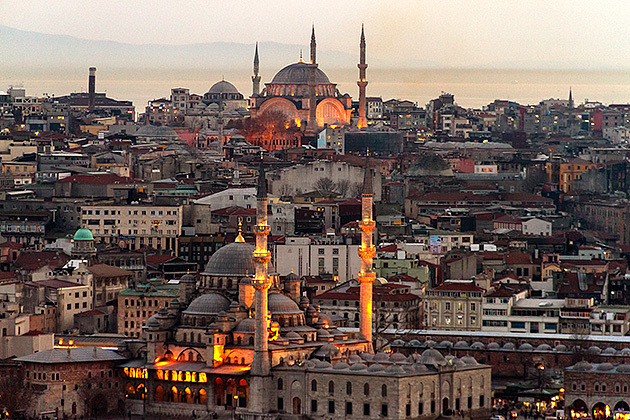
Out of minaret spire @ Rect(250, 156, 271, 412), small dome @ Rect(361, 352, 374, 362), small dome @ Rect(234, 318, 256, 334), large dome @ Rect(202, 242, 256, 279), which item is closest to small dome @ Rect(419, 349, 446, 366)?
small dome @ Rect(361, 352, 374, 362)

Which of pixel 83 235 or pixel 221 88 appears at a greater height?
pixel 221 88

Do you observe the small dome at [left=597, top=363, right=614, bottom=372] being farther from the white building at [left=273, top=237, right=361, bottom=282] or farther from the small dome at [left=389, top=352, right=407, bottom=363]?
the white building at [left=273, top=237, right=361, bottom=282]

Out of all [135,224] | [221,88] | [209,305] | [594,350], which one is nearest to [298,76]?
[221,88]

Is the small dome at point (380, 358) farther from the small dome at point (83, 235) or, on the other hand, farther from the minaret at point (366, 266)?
the small dome at point (83, 235)

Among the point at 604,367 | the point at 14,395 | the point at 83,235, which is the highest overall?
the point at 83,235

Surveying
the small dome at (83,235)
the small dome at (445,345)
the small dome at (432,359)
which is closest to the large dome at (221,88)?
the small dome at (83,235)

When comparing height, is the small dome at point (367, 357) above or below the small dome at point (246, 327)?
below

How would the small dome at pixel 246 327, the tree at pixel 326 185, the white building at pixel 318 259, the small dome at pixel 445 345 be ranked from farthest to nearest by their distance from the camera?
the tree at pixel 326 185
the white building at pixel 318 259
the small dome at pixel 445 345
the small dome at pixel 246 327

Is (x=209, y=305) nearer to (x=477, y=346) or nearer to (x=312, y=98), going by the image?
(x=477, y=346)
